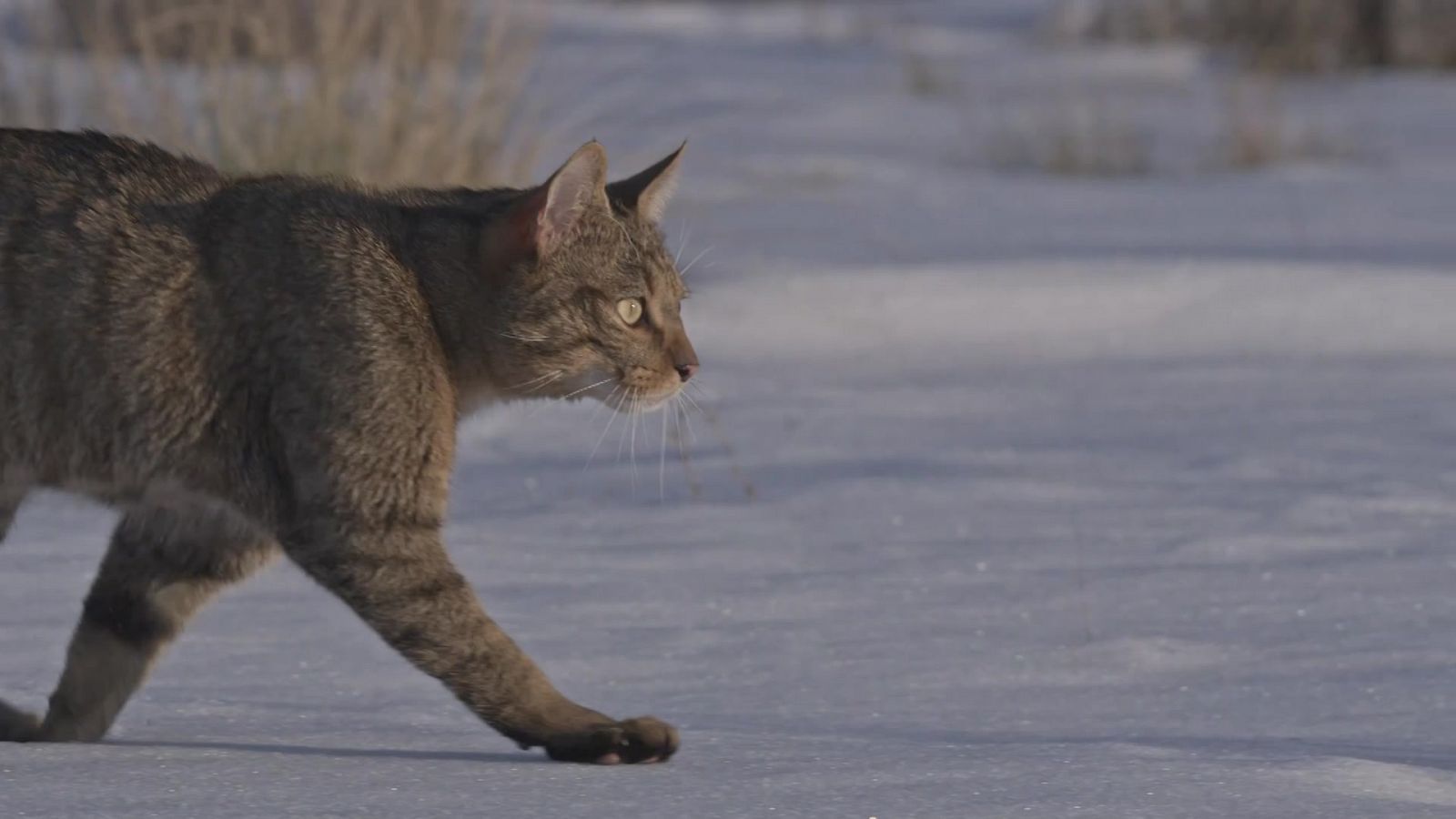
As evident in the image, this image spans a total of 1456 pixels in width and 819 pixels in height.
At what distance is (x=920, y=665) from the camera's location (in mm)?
3713

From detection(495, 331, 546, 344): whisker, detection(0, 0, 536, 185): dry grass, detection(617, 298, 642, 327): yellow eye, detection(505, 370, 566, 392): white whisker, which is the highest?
detection(0, 0, 536, 185): dry grass

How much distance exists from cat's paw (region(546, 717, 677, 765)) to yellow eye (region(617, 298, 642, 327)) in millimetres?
715

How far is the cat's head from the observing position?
11.1 feet

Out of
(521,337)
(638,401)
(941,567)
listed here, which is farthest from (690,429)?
(521,337)

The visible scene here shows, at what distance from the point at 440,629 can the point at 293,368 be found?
444 mm

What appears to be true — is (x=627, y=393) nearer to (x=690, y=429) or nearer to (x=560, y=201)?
(x=560, y=201)

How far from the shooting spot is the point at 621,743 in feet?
9.94

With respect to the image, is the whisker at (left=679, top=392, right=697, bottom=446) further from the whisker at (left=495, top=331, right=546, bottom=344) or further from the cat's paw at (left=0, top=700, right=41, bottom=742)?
→ the cat's paw at (left=0, top=700, right=41, bottom=742)

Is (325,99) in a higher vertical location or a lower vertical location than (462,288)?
higher

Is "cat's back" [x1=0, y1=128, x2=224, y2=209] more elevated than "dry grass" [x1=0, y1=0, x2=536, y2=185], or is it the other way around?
"dry grass" [x1=0, y1=0, x2=536, y2=185]

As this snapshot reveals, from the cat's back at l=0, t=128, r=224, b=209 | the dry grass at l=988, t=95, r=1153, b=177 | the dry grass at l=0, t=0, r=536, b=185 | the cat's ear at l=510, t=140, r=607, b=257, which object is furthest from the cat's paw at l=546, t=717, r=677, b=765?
the dry grass at l=988, t=95, r=1153, b=177

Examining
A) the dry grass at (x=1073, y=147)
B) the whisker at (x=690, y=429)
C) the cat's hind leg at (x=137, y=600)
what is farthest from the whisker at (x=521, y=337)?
the dry grass at (x=1073, y=147)

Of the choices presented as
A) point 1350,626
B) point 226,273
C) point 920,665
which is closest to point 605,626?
point 920,665

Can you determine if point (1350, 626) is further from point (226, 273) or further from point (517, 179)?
point (517, 179)
